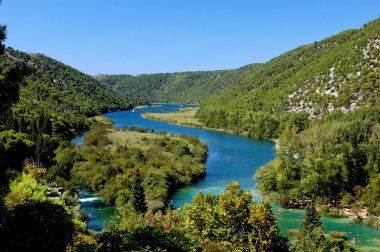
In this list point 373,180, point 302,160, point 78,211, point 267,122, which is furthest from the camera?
point 267,122

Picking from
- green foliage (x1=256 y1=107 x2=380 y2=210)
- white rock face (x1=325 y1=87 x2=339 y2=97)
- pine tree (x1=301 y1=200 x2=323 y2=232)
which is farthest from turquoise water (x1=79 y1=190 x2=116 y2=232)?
white rock face (x1=325 y1=87 x2=339 y2=97)

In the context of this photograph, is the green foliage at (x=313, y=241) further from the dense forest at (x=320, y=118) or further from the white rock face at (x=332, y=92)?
the white rock face at (x=332, y=92)

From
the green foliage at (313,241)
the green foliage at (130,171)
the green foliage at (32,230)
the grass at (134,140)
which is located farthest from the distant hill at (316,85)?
the green foliage at (32,230)

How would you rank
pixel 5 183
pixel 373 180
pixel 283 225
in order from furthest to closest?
pixel 373 180
pixel 283 225
pixel 5 183

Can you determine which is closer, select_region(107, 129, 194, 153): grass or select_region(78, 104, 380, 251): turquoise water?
select_region(78, 104, 380, 251): turquoise water

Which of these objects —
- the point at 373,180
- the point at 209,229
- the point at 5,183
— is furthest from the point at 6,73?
the point at 373,180

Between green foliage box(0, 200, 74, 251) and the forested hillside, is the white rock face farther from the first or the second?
green foliage box(0, 200, 74, 251)

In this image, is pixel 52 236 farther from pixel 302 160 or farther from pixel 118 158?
pixel 118 158

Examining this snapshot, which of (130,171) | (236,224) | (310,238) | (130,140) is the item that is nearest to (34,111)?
(130,140)
